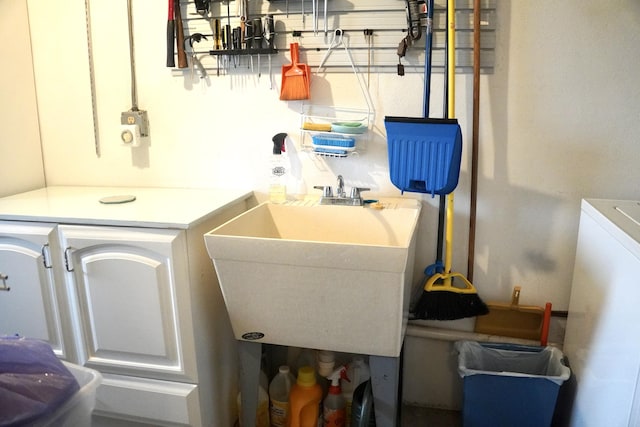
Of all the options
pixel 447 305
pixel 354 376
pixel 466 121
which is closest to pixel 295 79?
pixel 466 121

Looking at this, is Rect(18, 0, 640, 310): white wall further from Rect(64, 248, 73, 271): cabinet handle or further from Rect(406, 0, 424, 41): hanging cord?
Rect(64, 248, 73, 271): cabinet handle

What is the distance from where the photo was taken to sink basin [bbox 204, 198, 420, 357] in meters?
1.15

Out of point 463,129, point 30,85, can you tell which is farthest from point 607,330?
point 30,85

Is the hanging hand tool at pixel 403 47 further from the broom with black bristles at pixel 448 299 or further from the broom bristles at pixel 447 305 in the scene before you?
the broom bristles at pixel 447 305

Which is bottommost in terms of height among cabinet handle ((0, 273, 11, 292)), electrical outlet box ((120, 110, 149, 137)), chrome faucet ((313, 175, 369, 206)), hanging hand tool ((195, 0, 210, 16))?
cabinet handle ((0, 273, 11, 292))

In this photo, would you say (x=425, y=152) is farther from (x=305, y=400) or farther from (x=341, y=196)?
(x=305, y=400)

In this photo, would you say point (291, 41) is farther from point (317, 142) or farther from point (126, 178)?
point (126, 178)

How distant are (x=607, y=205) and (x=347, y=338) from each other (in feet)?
2.87

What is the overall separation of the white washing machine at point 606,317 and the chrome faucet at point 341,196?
71 centimetres

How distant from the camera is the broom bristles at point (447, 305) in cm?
155

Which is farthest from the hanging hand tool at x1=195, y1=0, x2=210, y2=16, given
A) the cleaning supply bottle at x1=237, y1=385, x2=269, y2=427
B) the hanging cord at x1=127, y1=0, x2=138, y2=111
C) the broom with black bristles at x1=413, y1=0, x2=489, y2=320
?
the cleaning supply bottle at x1=237, y1=385, x2=269, y2=427

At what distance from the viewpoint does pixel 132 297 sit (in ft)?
4.49

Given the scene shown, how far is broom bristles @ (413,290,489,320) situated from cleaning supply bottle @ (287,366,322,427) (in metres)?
0.44

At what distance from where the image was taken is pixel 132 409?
4.81ft
